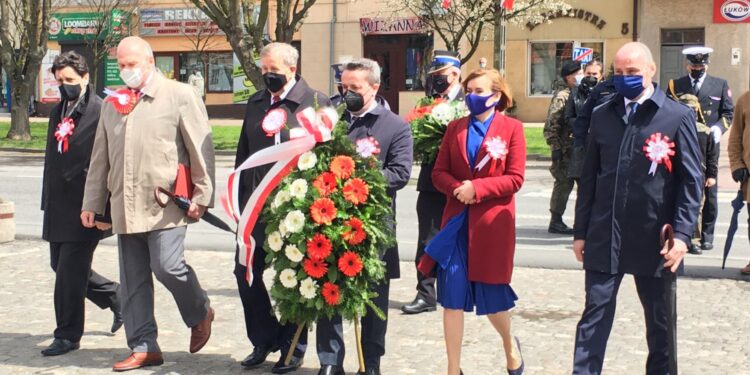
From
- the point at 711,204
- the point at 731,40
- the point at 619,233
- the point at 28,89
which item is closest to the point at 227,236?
the point at 711,204

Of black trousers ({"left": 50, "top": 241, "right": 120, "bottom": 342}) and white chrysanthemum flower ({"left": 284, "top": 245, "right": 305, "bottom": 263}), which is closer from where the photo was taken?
white chrysanthemum flower ({"left": 284, "top": 245, "right": 305, "bottom": 263})

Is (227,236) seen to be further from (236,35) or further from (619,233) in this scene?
(236,35)

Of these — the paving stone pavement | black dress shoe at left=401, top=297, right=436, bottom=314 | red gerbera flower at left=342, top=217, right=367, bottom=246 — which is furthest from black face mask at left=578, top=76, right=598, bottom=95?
red gerbera flower at left=342, top=217, right=367, bottom=246

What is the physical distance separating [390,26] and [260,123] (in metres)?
33.8

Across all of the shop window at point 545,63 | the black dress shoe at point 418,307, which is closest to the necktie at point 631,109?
the black dress shoe at point 418,307

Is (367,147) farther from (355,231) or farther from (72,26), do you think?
(72,26)

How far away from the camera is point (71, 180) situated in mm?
6984

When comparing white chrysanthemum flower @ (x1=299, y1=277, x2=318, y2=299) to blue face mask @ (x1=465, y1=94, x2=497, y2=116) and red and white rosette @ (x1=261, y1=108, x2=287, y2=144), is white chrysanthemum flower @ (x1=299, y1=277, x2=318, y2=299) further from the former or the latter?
blue face mask @ (x1=465, y1=94, x2=497, y2=116)

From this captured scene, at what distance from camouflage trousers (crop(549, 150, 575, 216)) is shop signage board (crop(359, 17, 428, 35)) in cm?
2659

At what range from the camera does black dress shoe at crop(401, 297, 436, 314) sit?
26.4 feet

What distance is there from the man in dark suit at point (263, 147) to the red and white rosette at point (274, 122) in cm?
10

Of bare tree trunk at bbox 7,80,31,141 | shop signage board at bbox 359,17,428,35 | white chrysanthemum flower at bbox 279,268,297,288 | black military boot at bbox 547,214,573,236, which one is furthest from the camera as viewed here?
shop signage board at bbox 359,17,428,35

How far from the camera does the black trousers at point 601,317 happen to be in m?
5.51

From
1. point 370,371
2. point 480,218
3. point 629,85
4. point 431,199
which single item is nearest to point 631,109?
point 629,85
